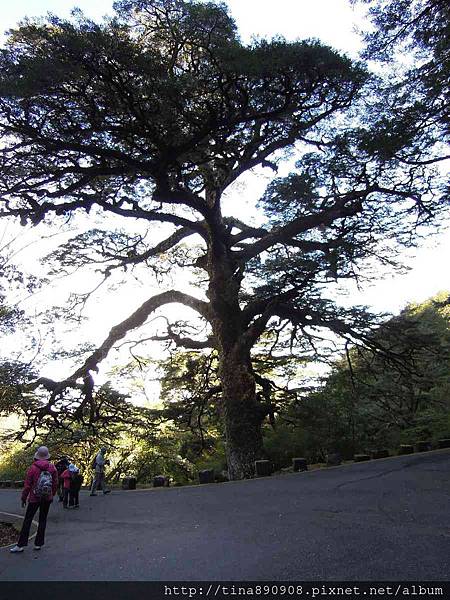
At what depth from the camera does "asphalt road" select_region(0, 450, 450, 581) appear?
352cm

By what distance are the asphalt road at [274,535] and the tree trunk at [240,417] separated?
3.61 m

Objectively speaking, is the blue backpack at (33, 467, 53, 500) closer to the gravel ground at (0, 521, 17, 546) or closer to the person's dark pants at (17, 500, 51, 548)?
the person's dark pants at (17, 500, 51, 548)

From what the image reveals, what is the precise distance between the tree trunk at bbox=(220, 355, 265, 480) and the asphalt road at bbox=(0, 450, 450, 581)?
11.8 feet

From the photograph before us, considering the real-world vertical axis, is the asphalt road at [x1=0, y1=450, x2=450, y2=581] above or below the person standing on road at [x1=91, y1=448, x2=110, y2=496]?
below

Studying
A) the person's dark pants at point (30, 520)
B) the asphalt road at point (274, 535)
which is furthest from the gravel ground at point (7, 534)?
the person's dark pants at point (30, 520)

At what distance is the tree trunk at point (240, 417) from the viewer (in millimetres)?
11688

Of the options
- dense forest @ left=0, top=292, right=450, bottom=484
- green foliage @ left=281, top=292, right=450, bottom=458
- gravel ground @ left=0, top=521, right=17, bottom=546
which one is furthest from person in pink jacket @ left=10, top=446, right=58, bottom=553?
green foliage @ left=281, top=292, right=450, bottom=458

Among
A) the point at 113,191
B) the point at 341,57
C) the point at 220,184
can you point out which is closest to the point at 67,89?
the point at 113,191

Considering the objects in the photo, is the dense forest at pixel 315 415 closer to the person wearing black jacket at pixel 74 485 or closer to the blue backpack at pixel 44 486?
the person wearing black jacket at pixel 74 485

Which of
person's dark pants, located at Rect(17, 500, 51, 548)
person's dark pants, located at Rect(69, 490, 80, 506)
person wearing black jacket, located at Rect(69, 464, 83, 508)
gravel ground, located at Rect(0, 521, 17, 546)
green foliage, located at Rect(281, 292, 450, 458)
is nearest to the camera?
person's dark pants, located at Rect(17, 500, 51, 548)

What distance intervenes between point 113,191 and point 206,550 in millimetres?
10892

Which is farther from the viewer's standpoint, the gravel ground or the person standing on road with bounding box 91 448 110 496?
the person standing on road with bounding box 91 448 110 496

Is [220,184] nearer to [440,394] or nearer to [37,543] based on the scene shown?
[440,394]

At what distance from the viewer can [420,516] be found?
4.61m
